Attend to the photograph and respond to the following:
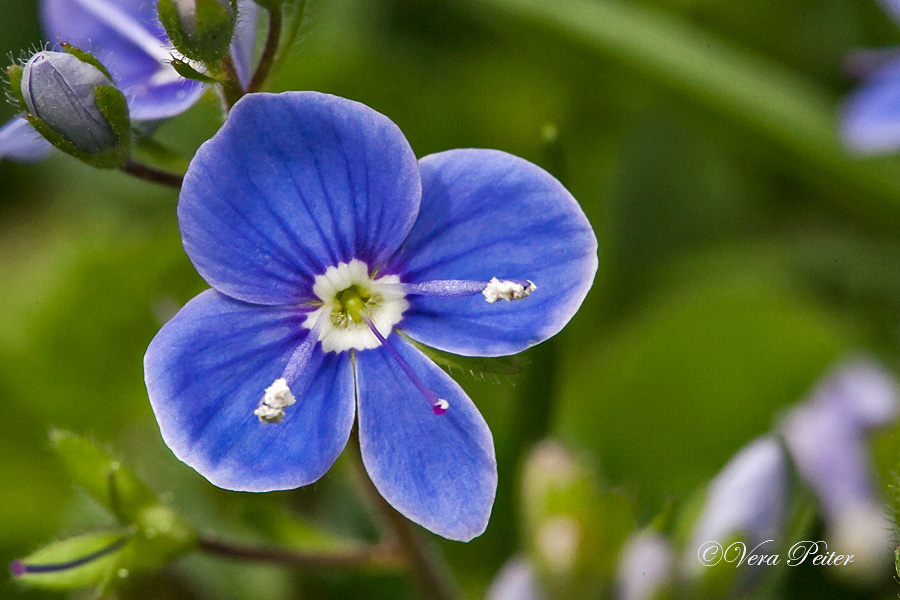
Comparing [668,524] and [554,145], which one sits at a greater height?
[554,145]

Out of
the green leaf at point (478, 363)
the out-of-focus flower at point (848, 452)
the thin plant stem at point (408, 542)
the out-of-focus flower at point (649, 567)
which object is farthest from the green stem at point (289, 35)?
the out-of-focus flower at point (848, 452)

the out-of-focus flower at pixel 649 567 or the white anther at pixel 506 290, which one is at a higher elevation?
the white anther at pixel 506 290

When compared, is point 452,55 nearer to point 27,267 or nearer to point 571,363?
point 571,363

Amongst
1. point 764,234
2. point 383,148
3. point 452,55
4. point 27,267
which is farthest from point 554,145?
point 27,267

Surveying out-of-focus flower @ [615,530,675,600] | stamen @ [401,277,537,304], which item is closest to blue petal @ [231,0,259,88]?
stamen @ [401,277,537,304]

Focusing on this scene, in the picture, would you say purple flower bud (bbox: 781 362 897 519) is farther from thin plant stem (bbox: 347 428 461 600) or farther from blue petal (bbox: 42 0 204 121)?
blue petal (bbox: 42 0 204 121)

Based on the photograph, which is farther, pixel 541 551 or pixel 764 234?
pixel 764 234

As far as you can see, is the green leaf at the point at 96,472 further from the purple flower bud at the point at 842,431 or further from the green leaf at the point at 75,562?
the purple flower bud at the point at 842,431
